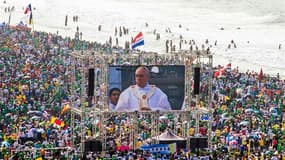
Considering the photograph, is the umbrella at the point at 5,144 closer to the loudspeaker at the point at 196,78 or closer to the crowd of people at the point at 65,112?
the crowd of people at the point at 65,112

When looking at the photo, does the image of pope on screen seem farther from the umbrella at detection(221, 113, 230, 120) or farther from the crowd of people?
the umbrella at detection(221, 113, 230, 120)

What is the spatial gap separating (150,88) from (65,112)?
16.7 feet

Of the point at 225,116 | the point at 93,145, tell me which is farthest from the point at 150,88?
the point at 225,116

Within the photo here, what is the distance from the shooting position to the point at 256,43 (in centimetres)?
5700

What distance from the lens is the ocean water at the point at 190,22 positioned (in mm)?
54625

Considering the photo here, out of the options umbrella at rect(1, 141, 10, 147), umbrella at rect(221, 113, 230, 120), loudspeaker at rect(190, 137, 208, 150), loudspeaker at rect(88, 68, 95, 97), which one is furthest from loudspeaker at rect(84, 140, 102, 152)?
umbrella at rect(221, 113, 230, 120)

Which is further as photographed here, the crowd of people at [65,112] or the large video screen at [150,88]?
the large video screen at [150,88]

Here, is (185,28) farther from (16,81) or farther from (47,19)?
(16,81)

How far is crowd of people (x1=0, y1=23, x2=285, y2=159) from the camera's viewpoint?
24.9m

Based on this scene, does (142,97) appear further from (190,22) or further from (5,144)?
(190,22)

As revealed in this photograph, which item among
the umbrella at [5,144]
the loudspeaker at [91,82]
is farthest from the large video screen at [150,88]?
the umbrella at [5,144]

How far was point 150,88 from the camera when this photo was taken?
2650cm

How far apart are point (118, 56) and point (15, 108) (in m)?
6.26

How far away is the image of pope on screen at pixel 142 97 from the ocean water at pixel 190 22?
21913 millimetres
